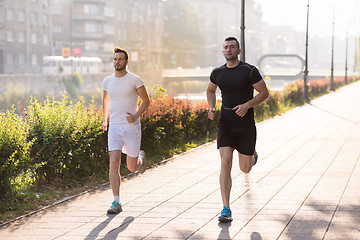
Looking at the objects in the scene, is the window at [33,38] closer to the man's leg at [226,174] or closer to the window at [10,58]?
the window at [10,58]

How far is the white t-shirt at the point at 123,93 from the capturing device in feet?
24.9

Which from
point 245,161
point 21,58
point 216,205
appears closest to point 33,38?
point 21,58

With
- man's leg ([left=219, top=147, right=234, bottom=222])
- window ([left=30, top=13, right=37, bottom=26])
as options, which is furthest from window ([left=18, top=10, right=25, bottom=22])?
man's leg ([left=219, top=147, right=234, bottom=222])

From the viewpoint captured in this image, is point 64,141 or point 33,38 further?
point 33,38

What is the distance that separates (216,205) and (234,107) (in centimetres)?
145

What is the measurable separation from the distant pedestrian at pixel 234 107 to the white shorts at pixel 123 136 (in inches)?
40.0

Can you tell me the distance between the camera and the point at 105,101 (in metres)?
7.97

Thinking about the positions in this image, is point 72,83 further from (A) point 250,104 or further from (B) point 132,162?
(A) point 250,104

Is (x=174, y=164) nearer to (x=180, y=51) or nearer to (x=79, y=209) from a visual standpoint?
(x=79, y=209)

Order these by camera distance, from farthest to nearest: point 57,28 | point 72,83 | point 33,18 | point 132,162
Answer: point 57,28 < point 33,18 < point 72,83 < point 132,162

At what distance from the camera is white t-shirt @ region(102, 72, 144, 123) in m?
7.60

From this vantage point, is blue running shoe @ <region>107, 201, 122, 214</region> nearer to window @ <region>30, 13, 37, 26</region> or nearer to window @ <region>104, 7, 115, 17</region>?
window @ <region>30, 13, 37, 26</region>

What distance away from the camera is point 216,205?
7.93 m

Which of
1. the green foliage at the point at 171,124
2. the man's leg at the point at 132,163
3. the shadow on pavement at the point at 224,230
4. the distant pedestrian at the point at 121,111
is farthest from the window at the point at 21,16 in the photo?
the shadow on pavement at the point at 224,230
